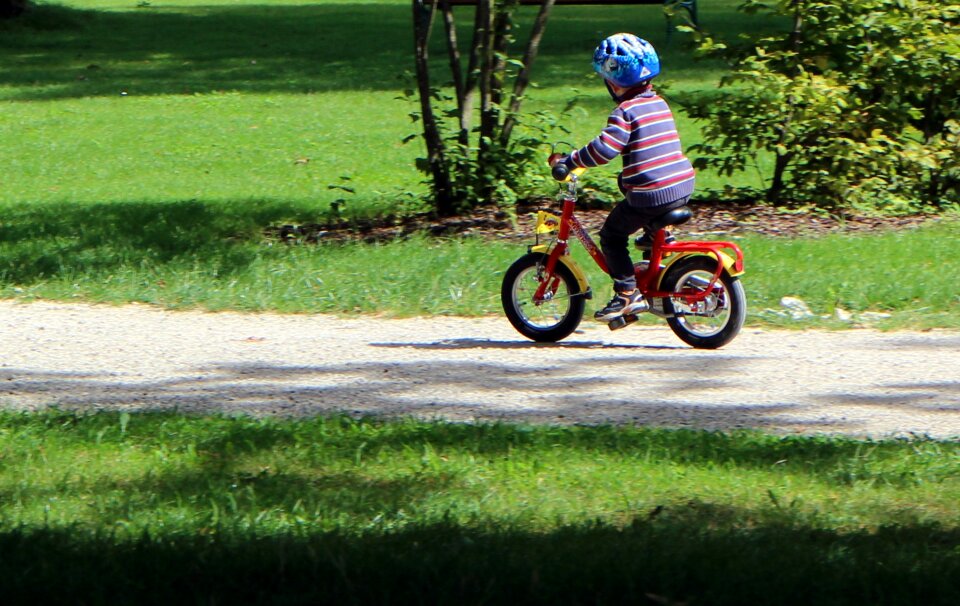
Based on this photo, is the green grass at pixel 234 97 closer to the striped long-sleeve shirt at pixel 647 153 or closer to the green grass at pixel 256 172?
the green grass at pixel 256 172

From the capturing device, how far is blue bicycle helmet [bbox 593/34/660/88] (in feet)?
23.9

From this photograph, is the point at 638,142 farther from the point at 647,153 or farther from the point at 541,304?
the point at 541,304

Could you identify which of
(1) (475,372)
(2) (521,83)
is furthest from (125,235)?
(1) (475,372)

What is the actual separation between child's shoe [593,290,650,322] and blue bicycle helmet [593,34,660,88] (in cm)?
117

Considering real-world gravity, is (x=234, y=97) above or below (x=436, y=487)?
below

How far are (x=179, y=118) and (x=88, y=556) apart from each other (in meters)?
15.3

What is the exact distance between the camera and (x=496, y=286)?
352 inches

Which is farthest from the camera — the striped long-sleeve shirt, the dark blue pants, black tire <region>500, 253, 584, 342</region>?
black tire <region>500, 253, 584, 342</region>

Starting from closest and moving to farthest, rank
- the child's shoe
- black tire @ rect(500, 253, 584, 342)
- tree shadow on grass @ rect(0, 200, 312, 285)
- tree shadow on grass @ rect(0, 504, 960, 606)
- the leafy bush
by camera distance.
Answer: tree shadow on grass @ rect(0, 504, 960, 606) < the child's shoe < black tire @ rect(500, 253, 584, 342) < tree shadow on grass @ rect(0, 200, 312, 285) < the leafy bush

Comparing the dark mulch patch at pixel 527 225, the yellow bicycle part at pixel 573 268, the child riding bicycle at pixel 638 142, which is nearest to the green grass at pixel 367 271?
the dark mulch patch at pixel 527 225

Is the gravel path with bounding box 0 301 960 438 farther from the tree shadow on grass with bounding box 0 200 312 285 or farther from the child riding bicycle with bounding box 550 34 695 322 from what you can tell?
the tree shadow on grass with bounding box 0 200 312 285

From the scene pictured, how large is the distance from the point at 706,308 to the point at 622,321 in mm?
481

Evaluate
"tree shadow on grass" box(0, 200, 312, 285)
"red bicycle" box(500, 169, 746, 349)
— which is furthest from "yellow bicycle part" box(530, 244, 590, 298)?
"tree shadow on grass" box(0, 200, 312, 285)

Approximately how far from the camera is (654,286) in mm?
7605
